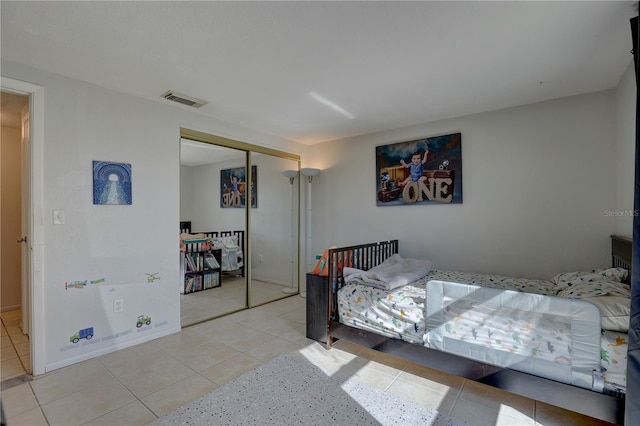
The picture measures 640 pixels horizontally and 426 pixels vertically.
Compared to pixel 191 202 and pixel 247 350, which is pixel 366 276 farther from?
pixel 191 202

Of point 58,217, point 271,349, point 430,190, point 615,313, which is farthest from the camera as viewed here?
point 430,190

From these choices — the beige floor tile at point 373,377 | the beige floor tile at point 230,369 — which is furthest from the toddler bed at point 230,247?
the beige floor tile at point 373,377

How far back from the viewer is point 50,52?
7.23 feet

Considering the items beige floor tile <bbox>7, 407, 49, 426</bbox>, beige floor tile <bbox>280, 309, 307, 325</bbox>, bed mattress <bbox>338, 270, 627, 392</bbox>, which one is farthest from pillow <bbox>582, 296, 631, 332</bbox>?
beige floor tile <bbox>7, 407, 49, 426</bbox>

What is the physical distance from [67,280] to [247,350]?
1.63 meters

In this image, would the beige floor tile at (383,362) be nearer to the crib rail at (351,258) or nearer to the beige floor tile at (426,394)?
the beige floor tile at (426,394)

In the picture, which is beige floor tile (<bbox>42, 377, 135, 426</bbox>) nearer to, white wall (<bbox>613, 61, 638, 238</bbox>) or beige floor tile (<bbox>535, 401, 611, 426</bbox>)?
beige floor tile (<bbox>535, 401, 611, 426</bbox>)

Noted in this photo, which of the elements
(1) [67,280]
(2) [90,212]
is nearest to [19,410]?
(1) [67,280]

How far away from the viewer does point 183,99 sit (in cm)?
305

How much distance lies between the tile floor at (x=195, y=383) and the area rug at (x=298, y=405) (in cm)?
11

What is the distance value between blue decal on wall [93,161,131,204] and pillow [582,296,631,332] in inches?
145

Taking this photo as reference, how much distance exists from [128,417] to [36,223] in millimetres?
1671

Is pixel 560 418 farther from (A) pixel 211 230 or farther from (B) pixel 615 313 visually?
(A) pixel 211 230

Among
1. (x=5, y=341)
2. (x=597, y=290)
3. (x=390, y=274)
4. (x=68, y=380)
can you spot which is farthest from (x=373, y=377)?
(x=5, y=341)
